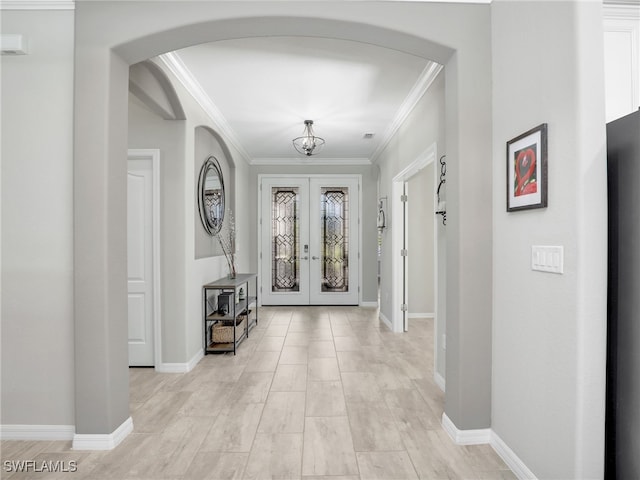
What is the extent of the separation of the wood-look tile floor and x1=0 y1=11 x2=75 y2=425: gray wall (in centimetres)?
58

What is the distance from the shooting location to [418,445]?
2.18 meters

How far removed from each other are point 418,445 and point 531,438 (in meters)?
0.63

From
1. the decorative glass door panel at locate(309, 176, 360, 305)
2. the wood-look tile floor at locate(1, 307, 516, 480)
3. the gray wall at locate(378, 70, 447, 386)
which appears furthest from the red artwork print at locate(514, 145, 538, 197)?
the decorative glass door panel at locate(309, 176, 360, 305)

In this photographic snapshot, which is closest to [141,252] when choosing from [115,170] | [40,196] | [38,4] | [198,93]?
[40,196]

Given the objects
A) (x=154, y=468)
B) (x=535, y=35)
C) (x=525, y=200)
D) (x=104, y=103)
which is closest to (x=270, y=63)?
(x=104, y=103)

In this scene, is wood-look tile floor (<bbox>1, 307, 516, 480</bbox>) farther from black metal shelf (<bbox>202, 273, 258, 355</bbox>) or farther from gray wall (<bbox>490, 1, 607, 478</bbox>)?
gray wall (<bbox>490, 1, 607, 478</bbox>)

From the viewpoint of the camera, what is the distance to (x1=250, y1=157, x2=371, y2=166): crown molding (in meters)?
6.82

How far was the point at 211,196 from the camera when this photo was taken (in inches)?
178

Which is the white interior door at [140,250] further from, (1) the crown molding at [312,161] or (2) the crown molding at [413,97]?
(1) the crown molding at [312,161]

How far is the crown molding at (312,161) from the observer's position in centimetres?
682

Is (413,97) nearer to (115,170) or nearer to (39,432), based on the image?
(115,170)

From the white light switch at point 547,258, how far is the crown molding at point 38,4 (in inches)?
114

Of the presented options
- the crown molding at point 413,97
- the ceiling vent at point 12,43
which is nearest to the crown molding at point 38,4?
the ceiling vent at point 12,43

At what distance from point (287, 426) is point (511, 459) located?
1296mm
